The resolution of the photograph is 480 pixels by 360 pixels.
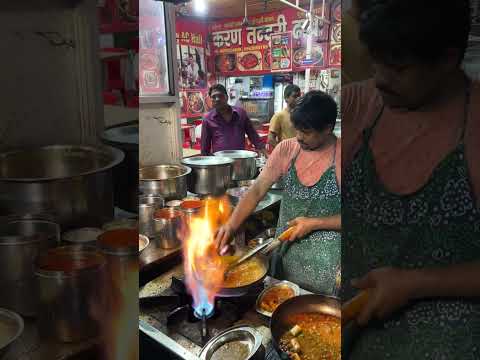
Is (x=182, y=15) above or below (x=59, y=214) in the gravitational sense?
above

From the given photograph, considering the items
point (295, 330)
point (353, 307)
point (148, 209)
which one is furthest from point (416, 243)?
point (148, 209)

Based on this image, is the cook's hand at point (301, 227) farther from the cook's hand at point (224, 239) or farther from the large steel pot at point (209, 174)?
the large steel pot at point (209, 174)

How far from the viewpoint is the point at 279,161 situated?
163 cm

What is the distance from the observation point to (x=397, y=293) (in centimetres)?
92

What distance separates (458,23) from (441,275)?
591 mm

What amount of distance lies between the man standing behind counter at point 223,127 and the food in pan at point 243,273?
1.86 ft

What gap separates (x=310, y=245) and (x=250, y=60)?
2.90ft

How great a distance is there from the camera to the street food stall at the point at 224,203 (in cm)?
126

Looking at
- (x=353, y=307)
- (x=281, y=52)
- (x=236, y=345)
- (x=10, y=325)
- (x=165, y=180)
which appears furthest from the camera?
(x=165, y=180)

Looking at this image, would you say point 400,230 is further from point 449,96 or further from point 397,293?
point 449,96

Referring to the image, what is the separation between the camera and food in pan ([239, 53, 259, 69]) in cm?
154

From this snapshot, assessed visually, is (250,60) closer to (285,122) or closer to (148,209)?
(285,122)

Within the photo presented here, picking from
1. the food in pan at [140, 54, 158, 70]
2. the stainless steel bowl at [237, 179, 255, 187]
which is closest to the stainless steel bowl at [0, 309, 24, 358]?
the food in pan at [140, 54, 158, 70]

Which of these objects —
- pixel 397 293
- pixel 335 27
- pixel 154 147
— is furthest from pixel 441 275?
pixel 154 147
